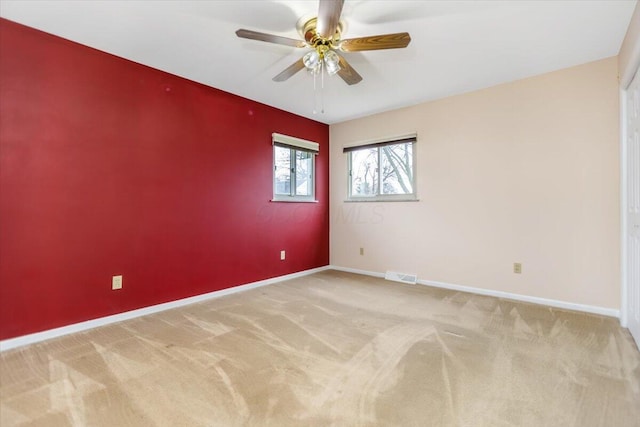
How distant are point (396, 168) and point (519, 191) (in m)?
1.52

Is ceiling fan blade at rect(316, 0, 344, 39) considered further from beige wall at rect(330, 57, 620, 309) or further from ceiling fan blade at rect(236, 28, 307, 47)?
beige wall at rect(330, 57, 620, 309)

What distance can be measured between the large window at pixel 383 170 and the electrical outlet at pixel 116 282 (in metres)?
3.12

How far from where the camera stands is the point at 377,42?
1.99 metres

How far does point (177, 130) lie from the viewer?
3.04 metres

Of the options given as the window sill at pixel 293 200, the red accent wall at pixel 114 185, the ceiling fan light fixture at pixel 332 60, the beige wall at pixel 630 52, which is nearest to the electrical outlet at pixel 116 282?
the red accent wall at pixel 114 185

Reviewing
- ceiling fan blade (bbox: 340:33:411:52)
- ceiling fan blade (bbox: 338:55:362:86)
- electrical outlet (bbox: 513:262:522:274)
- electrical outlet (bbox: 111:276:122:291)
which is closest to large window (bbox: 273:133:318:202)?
ceiling fan blade (bbox: 338:55:362:86)

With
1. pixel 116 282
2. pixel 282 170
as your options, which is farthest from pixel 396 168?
pixel 116 282

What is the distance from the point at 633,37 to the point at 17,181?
4.42 metres

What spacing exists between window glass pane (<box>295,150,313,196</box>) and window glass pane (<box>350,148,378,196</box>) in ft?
2.15

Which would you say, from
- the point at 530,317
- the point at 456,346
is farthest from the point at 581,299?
the point at 456,346

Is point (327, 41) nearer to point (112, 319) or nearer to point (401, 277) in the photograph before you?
point (112, 319)

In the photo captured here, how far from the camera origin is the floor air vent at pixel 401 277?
3918 millimetres

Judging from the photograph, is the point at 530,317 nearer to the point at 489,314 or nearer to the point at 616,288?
the point at 489,314

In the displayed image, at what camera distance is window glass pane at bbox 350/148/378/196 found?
4.42 meters
